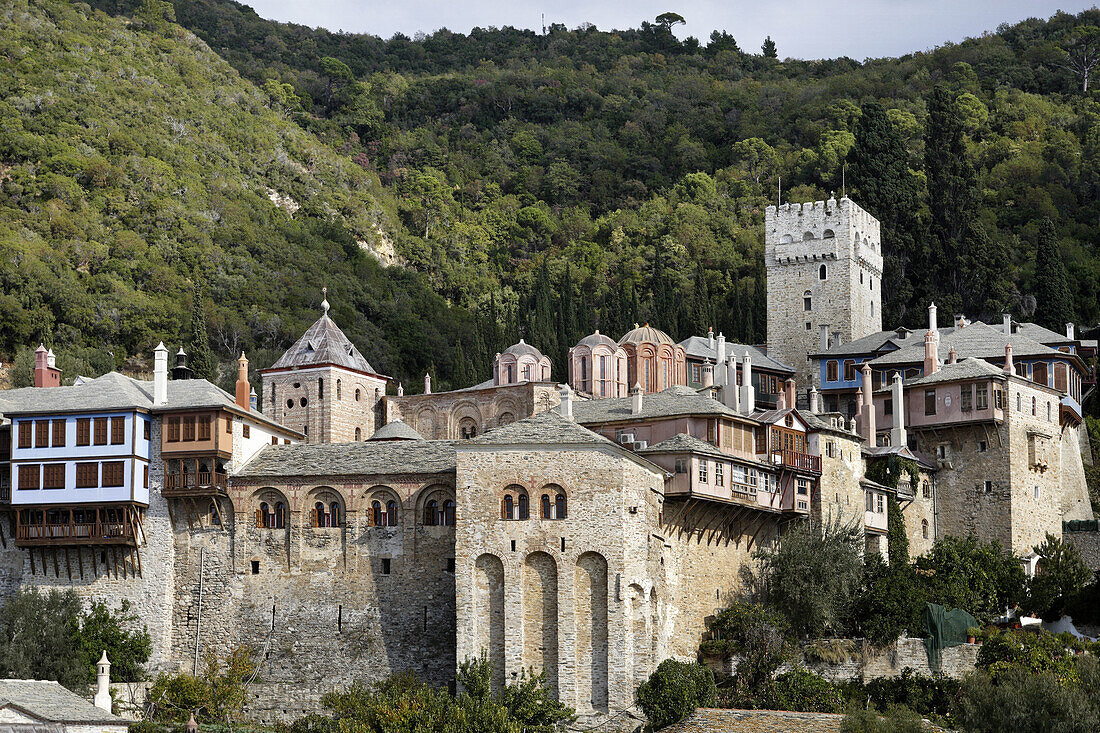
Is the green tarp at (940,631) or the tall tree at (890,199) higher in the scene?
the tall tree at (890,199)

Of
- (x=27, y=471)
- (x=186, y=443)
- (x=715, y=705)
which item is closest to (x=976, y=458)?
(x=715, y=705)

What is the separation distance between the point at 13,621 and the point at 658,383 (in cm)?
3146

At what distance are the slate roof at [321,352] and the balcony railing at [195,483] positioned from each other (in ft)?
53.7

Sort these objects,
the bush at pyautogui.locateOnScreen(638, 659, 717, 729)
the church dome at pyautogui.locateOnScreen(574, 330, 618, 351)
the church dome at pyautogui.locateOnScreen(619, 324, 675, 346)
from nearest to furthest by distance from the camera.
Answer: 1. the bush at pyautogui.locateOnScreen(638, 659, 717, 729)
2. the church dome at pyautogui.locateOnScreen(574, 330, 618, 351)
3. the church dome at pyautogui.locateOnScreen(619, 324, 675, 346)

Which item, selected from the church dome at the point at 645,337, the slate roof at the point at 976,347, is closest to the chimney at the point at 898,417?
the slate roof at the point at 976,347

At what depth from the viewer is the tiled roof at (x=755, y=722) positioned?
49509mm

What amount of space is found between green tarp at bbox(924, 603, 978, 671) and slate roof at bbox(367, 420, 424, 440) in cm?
2245

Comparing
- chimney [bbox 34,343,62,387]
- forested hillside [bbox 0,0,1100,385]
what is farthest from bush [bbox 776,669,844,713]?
forested hillside [bbox 0,0,1100,385]

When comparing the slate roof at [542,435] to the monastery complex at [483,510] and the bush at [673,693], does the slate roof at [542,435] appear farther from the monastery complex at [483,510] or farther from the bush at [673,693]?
the bush at [673,693]

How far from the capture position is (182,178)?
102m

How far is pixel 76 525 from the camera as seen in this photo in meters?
58.1

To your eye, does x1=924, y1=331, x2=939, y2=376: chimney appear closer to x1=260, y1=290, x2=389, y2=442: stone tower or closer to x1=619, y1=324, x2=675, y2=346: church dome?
x1=619, y1=324, x2=675, y2=346: church dome

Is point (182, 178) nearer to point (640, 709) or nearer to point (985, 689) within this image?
point (640, 709)

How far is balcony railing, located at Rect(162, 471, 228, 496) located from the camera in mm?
57781
